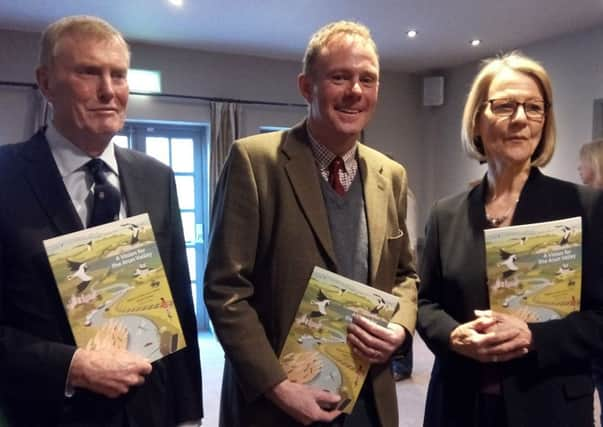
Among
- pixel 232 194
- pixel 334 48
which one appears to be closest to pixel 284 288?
pixel 232 194

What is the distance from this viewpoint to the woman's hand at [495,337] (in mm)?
1278

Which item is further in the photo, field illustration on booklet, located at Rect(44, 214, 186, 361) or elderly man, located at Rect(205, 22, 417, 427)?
elderly man, located at Rect(205, 22, 417, 427)

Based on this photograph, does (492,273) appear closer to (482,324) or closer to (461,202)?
(482,324)

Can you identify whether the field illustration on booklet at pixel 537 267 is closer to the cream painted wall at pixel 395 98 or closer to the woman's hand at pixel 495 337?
the woman's hand at pixel 495 337

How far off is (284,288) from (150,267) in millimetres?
322

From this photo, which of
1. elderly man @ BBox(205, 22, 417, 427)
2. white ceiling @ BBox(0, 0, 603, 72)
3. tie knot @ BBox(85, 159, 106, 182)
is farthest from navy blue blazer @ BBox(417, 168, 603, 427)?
white ceiling @ BBox(0, 0, 603, 72)

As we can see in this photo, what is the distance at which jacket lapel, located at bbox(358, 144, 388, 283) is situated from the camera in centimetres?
136

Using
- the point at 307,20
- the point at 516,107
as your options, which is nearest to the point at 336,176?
the point at 516,107

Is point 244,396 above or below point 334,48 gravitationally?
below

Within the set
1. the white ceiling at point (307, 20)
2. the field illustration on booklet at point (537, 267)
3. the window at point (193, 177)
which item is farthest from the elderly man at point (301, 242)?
the window at point (193, 177)

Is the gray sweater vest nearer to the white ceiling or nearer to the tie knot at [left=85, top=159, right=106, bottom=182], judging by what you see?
the tie knot at [left=85, top=159, right=106, bottom=182]

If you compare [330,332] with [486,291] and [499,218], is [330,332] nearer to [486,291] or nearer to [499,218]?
[486,291]

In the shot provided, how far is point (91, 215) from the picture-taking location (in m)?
1.19

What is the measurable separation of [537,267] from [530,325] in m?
0.15
